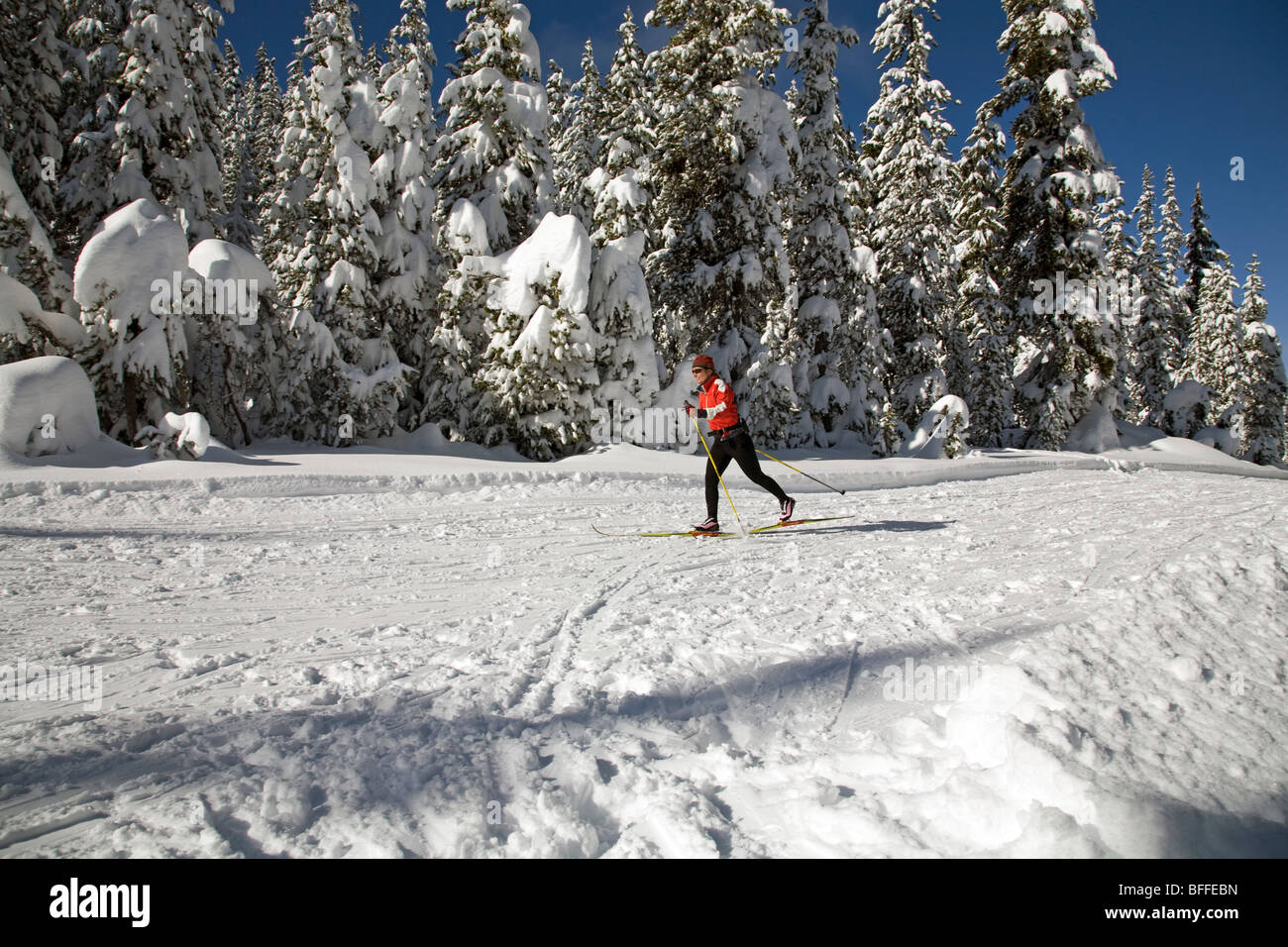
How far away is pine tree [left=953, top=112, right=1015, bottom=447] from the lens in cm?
2244

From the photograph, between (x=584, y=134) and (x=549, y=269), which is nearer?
(x=549, y=269)

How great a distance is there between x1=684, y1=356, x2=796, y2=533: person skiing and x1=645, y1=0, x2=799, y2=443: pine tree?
9.72 m

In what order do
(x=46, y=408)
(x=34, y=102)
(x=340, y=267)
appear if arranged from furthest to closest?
(x=340, y=267)
(x=34, y=102)
(x=46, y=408)

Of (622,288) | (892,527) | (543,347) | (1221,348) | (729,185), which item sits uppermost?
(729,185)

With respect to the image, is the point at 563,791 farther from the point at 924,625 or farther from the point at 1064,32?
the point at 1064,32

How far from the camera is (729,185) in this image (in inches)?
679

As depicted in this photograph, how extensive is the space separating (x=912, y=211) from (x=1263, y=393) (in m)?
22.0

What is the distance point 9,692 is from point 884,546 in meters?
7.14

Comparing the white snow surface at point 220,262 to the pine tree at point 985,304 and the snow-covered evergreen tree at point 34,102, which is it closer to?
the snow-covered evergreen tree at point 34,102

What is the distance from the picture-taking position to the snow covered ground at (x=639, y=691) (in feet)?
7.68

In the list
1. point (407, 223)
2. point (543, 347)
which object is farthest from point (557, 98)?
point (543, 347)

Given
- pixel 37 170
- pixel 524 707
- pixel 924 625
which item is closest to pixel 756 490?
pixel 924 625

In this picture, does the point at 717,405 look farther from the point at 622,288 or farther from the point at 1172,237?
the point at 1172,237

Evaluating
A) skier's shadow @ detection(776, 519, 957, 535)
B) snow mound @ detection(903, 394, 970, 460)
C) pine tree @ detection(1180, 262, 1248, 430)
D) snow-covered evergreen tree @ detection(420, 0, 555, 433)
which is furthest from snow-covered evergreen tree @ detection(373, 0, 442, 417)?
pine tree @ detection(1180, 262, 1248, 430)
